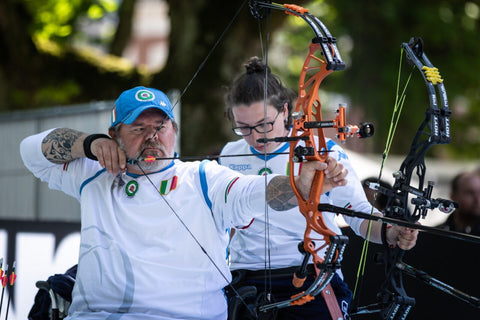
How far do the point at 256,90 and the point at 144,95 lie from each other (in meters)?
0.49

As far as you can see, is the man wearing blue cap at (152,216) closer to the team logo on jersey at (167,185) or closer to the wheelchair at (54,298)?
the team logo on jersey at (167,185)

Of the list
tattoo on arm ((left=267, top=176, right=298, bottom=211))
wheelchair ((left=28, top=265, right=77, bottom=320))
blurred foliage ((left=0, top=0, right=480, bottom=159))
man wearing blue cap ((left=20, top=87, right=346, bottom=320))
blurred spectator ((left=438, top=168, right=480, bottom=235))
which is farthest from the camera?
blurred foliage ((left=0, top=0, right=480, bottom=159))

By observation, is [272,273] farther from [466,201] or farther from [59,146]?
[466,201]

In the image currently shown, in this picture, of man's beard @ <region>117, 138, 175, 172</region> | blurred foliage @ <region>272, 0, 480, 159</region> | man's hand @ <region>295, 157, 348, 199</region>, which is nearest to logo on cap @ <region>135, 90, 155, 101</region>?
man's beard @ <region>117, 138, 175, 172</region>

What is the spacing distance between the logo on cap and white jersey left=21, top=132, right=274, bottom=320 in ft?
0.92

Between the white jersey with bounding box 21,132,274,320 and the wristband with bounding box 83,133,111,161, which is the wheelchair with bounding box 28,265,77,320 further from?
the wristband with bounding box 83,133,111,161

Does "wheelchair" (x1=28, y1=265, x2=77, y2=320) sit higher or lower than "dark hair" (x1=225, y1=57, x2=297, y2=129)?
lower

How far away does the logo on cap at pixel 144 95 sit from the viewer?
2541 mm

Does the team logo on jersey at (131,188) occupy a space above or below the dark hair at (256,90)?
below

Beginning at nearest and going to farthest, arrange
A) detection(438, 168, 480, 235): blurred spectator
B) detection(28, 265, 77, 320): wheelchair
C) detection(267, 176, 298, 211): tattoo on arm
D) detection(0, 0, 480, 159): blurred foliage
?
detection(267, 176, 298, 211): tattoo on arm, detection(28, 265, 77, 320): wheelchair, detection(438, 168, 480, 235): blurred spectator, detection(0, 0, 480, 159): blurred foliage

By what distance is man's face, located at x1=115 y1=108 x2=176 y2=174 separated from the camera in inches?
97.4

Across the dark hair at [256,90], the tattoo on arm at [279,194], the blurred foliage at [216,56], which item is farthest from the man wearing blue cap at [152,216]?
the blurred foliage at [216,56]

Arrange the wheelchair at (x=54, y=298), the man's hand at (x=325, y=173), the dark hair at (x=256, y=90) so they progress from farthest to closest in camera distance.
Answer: the dark hair at (x=256, y=90) → the wheelchair at (x=54, y=298) → the man's hand at (x=325, y=173)

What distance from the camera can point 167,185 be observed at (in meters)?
2.46
